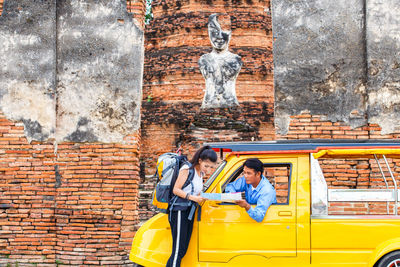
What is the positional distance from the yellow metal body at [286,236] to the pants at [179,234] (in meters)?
0.09

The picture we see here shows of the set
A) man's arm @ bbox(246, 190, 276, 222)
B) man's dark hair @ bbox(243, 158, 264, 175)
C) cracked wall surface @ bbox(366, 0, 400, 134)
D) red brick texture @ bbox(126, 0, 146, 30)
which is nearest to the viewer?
man's arm @ bbox(246, 190, 276, 222)

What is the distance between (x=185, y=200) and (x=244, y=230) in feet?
1.86

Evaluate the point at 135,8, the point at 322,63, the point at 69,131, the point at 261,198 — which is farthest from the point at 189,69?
the point at 261,198

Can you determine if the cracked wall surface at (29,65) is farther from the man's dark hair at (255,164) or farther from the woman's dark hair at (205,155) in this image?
the man's dark hair at (255,164)

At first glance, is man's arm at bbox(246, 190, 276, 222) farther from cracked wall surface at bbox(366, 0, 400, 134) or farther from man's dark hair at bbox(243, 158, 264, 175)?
cracked wall surface at bbox(366, 0, 400, 134)

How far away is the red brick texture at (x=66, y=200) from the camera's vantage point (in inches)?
293

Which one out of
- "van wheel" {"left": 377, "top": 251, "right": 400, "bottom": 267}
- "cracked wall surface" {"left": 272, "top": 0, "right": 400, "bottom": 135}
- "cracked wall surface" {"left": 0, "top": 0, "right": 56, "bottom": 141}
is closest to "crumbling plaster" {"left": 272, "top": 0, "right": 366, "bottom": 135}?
"cracked wall surface" {"left": 272, "top": 0, "right": 400, "bottom": 135}

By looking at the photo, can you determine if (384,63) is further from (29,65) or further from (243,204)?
(29,65)

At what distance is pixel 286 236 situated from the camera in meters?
4.66

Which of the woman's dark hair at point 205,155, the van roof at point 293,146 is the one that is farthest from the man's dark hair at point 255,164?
the woman's dark hair at point 205,155

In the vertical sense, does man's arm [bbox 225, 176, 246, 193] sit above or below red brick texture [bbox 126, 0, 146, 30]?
below

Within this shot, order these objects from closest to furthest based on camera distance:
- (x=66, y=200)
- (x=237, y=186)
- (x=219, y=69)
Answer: (x=237, y=186) → (x=66, y=200) → (x=219, y=69)

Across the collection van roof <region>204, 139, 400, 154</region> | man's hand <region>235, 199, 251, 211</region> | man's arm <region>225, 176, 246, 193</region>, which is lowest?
man's hand <region>235, 199, 251, 211</region>

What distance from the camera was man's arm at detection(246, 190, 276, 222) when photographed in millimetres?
4629
